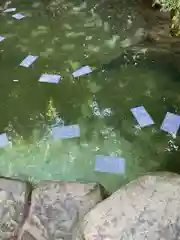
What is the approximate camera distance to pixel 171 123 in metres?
2.21

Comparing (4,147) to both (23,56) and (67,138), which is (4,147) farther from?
(23,56)

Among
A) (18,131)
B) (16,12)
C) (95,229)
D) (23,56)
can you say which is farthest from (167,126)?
(16,12)

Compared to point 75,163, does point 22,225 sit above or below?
above

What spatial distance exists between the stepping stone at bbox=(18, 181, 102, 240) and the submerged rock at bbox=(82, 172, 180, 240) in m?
0.14

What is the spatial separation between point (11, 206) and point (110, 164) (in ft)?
2.23

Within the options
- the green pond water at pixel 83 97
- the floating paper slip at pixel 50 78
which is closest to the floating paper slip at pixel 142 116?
the green pond water at pixel 83 97

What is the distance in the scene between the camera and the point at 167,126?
2.20m

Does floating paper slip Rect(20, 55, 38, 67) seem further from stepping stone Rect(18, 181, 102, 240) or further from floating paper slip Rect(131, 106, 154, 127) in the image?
stepping stone Rect(18, 181, 102, 240)

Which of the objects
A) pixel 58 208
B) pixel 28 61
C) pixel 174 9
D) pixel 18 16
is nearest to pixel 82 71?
pixel 28 61

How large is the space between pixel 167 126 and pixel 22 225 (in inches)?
44.4

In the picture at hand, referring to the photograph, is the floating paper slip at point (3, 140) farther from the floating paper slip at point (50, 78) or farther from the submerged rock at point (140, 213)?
the submerged rock at point (140, 213)

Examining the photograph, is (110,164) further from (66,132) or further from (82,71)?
(82,71)

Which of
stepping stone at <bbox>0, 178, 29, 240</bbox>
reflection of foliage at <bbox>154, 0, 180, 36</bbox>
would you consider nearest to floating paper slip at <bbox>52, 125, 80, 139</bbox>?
stepping stone at <bbox>0, 178, 29, 240</bbox>

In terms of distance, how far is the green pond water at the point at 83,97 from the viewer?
204 cm
